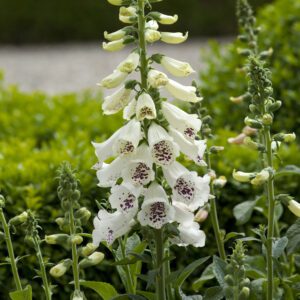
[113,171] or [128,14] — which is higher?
[128,14]

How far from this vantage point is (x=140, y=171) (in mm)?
2633

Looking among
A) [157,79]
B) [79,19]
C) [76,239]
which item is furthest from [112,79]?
[79,19]

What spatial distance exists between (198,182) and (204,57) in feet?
15.1

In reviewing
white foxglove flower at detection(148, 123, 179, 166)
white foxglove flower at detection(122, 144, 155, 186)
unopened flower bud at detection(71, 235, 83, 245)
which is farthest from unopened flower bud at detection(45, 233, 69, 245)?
white foxglove flower at detection(148, 123, 179, 166)

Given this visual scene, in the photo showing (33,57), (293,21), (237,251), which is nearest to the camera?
(237,251)

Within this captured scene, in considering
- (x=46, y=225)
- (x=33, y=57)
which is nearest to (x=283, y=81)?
(x=46, y=225)

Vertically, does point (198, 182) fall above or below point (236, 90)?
above

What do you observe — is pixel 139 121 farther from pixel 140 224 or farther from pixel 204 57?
pixel 204 57

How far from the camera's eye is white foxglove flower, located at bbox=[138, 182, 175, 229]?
8.62 ft

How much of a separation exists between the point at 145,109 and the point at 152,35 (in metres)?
0.25

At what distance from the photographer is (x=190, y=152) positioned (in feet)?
9.00

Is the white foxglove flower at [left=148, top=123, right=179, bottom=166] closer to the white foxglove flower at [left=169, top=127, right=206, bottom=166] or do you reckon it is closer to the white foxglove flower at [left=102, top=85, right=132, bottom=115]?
the white foxglove flower at [left=169, top=127, right=206, bottom=166]

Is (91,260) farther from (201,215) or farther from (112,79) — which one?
(201,215)

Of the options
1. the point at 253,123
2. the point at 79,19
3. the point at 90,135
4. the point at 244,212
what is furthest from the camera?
the point at 79,19
